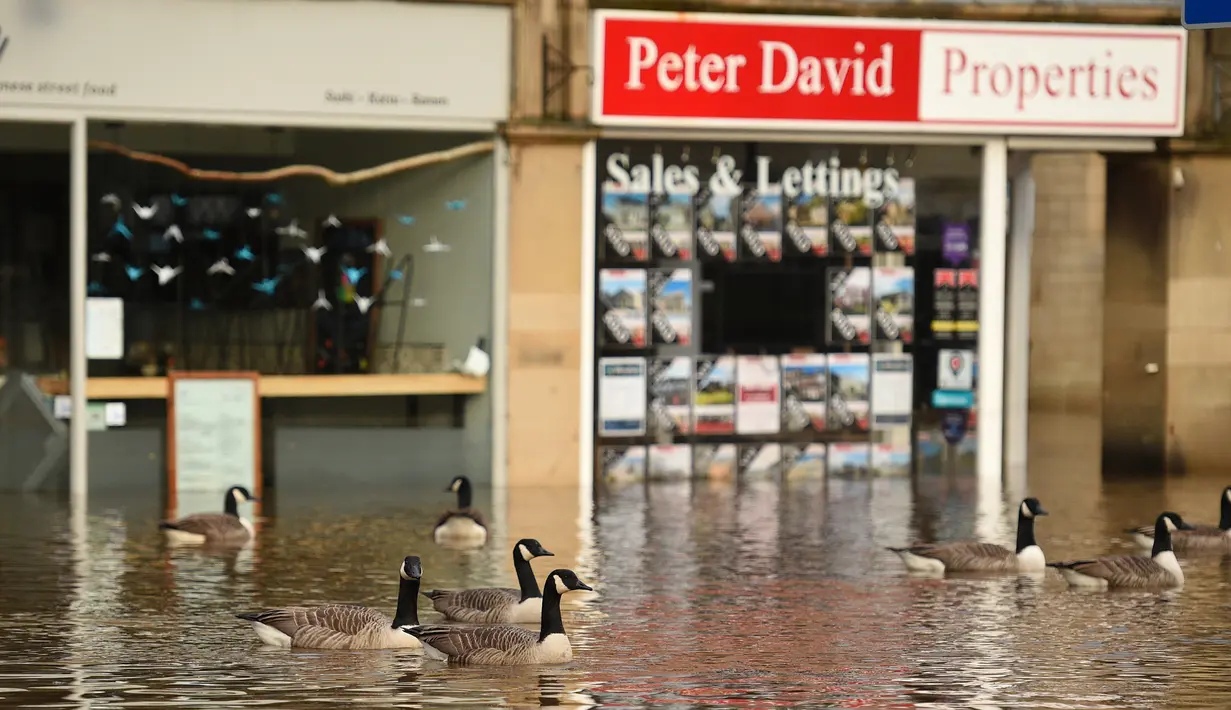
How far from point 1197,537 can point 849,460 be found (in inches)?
279

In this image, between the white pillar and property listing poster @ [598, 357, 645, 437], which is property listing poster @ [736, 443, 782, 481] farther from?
the white pillar

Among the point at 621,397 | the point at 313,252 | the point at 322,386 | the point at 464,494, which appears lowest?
the point at 464,494

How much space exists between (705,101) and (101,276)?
6.65 meters

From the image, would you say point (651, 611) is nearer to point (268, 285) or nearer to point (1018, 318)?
point (268, 285)

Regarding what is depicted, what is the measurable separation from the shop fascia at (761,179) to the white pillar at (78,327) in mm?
5648

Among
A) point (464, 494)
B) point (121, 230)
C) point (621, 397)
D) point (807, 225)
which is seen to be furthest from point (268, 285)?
point (807, 225)

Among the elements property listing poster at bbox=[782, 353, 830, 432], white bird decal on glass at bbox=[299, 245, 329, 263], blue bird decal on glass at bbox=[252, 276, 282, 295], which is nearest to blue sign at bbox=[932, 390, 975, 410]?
property listing poster at bbox=[782, 353, 830, 432]

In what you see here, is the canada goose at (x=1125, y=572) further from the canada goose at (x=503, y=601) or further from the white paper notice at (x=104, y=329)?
the white paper notice at (x=104, y=329)

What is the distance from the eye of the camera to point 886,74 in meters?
24.9

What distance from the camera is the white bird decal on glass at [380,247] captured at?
24391mm

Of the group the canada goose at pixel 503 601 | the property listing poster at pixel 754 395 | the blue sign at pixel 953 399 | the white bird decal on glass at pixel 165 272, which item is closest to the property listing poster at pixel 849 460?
the property listing poster at pixel 754 395

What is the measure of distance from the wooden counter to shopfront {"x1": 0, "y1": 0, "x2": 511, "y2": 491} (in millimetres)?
24

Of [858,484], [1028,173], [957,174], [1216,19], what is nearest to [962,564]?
[1216,19]

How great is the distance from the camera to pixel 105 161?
23.1 m
